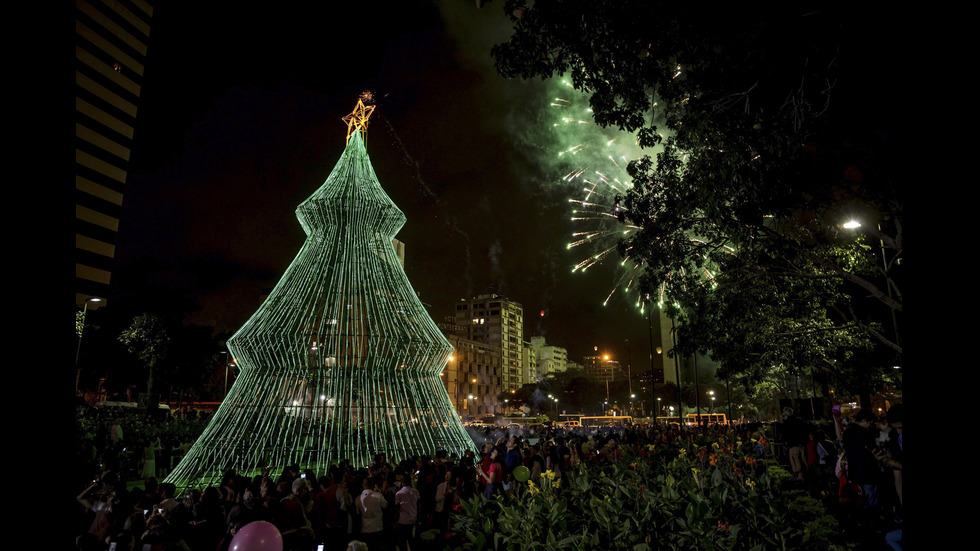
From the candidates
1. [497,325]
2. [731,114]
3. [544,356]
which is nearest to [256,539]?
[731,114]

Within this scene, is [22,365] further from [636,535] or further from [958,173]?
[636,535]

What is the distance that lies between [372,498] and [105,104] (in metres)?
27.6

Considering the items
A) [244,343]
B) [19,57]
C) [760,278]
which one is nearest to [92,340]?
[244,343]

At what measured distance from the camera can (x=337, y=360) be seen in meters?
13.2

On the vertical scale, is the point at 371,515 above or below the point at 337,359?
below

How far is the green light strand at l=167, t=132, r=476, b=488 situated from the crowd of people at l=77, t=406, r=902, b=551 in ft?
6.20

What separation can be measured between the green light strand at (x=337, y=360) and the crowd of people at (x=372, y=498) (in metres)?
1.89

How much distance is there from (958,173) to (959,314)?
0.42 m

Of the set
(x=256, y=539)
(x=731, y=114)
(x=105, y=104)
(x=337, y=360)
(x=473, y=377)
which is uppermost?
(x=105, y=104)

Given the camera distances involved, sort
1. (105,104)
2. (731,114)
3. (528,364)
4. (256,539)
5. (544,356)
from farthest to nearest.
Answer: (544,356) → (528,364) → (105,104) → (731,114) → (256,539)

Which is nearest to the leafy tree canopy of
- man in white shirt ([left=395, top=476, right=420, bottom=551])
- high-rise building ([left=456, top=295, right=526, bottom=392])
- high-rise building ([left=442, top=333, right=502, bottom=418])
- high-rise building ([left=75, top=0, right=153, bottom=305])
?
man in white shirt ([left=395, top=476, right=420, bottom=551])

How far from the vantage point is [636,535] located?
221 inches

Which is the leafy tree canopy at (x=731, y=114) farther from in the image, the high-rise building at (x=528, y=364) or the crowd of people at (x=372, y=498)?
the high-rise building at (x=528, y=364)

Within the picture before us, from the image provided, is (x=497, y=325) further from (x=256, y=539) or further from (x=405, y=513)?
(x=256, y=539)
